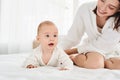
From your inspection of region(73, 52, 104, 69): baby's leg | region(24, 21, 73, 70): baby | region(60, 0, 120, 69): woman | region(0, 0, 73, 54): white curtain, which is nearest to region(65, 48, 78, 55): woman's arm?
region(60, 0, 120, 69): woman

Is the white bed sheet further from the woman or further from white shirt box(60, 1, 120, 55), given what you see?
white shirt box(60, 1, 120, 55)

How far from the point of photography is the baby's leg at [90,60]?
1.58 metres

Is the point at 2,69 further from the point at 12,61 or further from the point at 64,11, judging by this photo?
the point at 64,11

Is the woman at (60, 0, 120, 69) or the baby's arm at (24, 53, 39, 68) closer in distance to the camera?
the baby's arm at (24, 53, 39, 68)

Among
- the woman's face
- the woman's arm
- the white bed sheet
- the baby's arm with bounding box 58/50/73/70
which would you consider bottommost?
the white bed sheet

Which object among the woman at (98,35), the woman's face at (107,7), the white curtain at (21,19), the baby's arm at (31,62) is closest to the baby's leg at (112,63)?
the woman at (98,35)

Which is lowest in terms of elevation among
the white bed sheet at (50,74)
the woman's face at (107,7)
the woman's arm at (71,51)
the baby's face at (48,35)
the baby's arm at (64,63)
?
the white bed sheet at (50,74)

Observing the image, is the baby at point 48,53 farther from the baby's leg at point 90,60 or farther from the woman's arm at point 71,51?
the woman's arm at point 71,51

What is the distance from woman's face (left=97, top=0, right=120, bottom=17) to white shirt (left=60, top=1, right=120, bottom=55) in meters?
0.06

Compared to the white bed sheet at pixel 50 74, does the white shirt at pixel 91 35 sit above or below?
above

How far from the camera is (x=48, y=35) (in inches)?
60.4

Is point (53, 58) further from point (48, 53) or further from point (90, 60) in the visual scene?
point (90, 60)

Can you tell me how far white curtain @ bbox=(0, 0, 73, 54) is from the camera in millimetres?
2279

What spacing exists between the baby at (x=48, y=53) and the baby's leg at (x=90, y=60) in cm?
11
